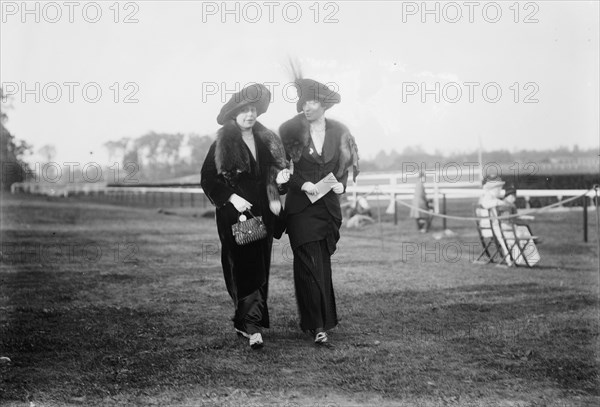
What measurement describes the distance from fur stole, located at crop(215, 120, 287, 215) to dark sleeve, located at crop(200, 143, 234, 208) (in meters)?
0.05

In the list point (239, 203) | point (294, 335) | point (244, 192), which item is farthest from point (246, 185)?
point (294, 335)

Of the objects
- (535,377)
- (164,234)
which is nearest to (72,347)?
(535,377)

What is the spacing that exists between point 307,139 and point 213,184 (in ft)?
2.52

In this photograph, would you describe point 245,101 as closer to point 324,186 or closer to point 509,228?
point 324,186

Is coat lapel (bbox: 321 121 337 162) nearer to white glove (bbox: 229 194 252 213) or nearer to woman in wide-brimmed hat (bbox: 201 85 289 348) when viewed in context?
woman in wide-brimmed hat (bbox: 201 85 289 348)

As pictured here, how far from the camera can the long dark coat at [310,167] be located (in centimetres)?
484

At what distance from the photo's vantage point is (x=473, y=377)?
412 cm

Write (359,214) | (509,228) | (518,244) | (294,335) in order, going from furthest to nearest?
(359,214), (509,228), (518,244), (294,335)

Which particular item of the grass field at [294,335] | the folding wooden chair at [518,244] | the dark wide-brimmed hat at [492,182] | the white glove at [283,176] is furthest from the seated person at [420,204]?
the white glove at [283,176]

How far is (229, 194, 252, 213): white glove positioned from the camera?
15.0 ft

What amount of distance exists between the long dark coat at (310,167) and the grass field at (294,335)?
2.78 feet

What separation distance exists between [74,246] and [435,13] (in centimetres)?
634

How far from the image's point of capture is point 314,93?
4773 mm

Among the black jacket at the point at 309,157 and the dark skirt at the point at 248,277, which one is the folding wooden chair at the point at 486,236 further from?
the dark skirt at the point at 248,277
